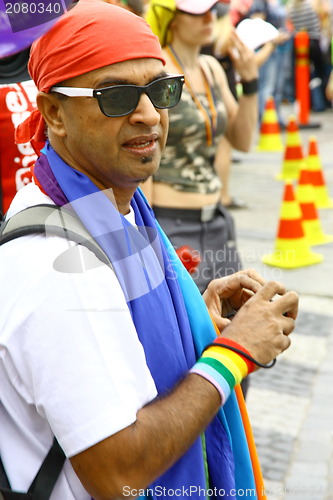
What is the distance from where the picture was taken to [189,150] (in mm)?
3705

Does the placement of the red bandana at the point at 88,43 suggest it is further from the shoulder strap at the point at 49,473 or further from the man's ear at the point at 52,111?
the shoulder strap at the point at 49,473

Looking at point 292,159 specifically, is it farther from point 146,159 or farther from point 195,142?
point 146,159

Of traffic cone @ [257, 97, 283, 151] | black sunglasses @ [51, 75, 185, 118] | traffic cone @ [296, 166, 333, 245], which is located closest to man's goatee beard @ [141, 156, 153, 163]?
black sunglasses @ [51, 75, 185, 118]

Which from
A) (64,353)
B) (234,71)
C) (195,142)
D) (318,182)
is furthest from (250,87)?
(318,182)

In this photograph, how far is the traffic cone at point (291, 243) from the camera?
261 inches

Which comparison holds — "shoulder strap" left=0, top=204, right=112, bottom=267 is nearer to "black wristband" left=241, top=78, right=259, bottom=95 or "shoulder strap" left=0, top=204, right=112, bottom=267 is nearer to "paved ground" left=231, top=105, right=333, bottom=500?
"paved ground" left=231, top=105, right=333, bottom=500

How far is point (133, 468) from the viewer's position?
1496 millimetres

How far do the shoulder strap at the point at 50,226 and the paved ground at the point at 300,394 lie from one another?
2.32 meters

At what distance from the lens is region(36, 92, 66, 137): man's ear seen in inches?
70.3

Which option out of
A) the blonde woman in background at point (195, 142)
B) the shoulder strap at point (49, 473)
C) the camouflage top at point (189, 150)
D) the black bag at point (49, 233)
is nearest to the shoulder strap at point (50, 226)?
the black bag at point (49, 233)

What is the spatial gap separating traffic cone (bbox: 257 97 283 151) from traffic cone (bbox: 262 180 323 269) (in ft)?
16.0

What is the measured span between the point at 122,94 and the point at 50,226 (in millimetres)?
366

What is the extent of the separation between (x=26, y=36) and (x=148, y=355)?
0.88 metres

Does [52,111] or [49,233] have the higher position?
[52,111]
